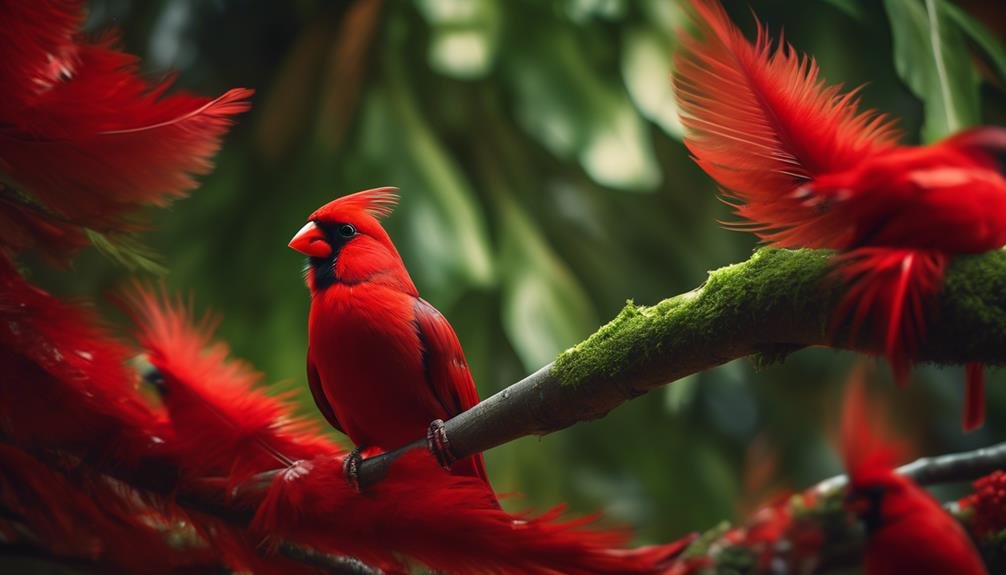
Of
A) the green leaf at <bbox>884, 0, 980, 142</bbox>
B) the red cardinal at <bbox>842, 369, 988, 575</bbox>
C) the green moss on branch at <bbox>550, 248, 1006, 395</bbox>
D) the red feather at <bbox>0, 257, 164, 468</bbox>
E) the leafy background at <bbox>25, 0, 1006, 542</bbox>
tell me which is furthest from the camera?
the leafy background at <bbox>25, 0, 1006, 542</bbox>

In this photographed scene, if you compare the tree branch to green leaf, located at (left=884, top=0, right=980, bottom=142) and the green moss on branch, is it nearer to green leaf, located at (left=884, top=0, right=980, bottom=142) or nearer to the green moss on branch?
the green moss on branch

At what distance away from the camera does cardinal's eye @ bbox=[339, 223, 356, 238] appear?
93cm

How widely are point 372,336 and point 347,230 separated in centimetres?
11

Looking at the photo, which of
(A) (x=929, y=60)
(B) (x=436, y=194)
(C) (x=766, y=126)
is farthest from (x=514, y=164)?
(C) (x=766, y=126)

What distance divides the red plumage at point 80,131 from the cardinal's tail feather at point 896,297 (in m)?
0.62

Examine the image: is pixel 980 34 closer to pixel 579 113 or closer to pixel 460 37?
pixel 579 113

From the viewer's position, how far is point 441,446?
2.80 ft

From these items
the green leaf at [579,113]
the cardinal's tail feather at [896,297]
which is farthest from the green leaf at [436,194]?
the cardinal's tail feather at [896,297]

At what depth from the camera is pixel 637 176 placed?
1.61m

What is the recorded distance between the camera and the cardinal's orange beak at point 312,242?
0.92m

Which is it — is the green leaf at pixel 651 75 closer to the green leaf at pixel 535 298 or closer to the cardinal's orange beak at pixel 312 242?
the green leaf at pixel 535 298

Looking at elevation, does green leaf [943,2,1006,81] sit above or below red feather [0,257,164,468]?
above

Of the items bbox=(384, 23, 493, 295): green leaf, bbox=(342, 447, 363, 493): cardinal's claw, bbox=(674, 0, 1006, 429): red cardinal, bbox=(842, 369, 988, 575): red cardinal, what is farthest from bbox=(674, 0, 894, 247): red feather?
bbox=(384, 23, 493, 295): green leaf

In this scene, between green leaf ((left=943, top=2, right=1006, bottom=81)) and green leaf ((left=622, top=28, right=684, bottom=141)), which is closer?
green leaf ((left=943, top=2, right=1006, bottom=81))
